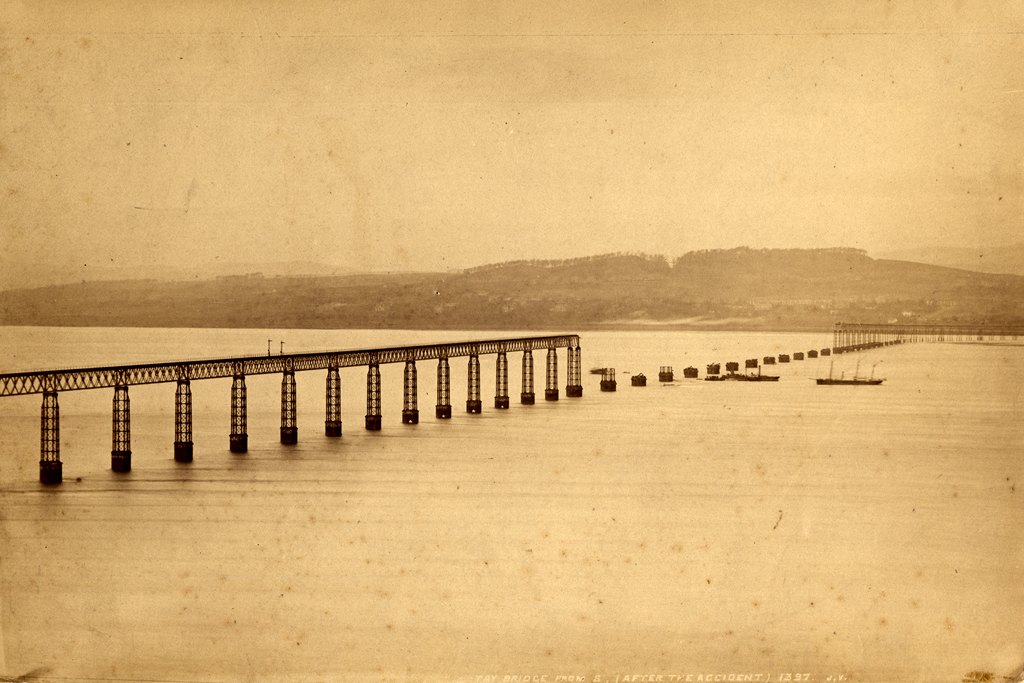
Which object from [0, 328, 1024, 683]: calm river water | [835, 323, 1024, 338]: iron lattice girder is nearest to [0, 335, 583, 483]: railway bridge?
[0, 328, 1024, 683]: calm river water

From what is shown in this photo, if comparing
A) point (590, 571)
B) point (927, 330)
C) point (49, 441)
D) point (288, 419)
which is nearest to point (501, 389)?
point (288, 419)

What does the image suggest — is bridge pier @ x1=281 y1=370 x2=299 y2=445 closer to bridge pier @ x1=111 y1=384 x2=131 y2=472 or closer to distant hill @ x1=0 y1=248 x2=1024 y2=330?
bridge pier @ x1=111 y1=384 x2=131 y2=472

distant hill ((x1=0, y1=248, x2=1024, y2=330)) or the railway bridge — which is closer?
distant hill ((x1=0, y1=248, x2=1024, y2=330))

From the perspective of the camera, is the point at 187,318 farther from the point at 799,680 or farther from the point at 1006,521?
the point at 1006,521

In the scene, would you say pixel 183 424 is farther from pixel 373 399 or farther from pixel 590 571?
pixel 590 571

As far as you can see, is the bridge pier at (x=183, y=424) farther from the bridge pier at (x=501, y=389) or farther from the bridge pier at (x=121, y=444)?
the bridge pier at (x=501, y=389)

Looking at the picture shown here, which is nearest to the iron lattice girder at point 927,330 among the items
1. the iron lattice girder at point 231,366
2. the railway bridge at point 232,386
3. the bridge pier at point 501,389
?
the iron lattice girder at point 231,366
